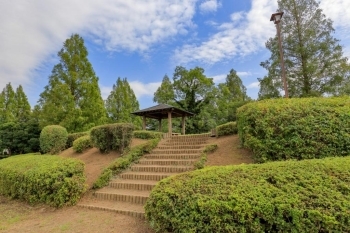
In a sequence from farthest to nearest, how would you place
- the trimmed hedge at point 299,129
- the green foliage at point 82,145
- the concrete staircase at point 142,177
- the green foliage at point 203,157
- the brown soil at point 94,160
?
the green foliage at point 82,145, the brown soil at point 94,160, the green foliage at point 203,157, the concrete staircase at point 142,177, the trimmed hedge at point 299,129

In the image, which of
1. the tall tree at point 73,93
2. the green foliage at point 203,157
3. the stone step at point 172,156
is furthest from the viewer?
the tall tree at point 73,93

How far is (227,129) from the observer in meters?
9.21

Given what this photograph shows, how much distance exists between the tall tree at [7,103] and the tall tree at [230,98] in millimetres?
22704

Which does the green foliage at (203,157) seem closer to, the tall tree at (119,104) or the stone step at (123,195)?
the stone step at (123,195)

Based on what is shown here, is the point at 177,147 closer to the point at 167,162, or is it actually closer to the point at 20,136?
the point at 167,162

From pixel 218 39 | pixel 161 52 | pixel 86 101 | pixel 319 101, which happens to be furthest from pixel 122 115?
pixel 319 101

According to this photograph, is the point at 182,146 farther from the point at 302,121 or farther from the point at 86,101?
the point at 86,101

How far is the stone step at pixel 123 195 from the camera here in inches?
206

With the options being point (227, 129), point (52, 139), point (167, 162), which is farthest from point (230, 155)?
point (52, 139)

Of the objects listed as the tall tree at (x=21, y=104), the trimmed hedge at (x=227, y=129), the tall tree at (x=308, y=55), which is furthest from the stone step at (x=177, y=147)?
the tall tree at (x=21, y=104)

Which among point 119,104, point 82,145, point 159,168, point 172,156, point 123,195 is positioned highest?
point 119,104

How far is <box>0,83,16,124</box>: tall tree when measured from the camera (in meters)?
21.6

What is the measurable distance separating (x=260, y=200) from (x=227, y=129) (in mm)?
6591

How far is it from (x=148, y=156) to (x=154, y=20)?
6208mm
